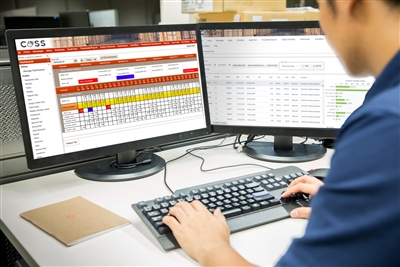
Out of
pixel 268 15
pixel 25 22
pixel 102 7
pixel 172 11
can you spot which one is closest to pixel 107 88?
pixel 268 15

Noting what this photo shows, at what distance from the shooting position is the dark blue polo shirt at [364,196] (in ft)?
1.50

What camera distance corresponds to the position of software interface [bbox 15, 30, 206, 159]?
1.12 metres

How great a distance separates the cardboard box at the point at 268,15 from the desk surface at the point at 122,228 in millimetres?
1032

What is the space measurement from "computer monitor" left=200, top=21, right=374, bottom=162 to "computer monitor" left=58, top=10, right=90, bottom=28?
2866mm

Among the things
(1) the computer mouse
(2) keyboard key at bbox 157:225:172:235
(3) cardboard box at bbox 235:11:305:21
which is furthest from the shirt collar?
(3) cardboard box at bbox 235:11:305:21

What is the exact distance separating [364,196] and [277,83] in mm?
950

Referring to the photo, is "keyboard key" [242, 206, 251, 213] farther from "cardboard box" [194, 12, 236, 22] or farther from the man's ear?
"cardboard box" [194, 12, 236, 22]

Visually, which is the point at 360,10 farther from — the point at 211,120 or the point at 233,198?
the point at 211,120

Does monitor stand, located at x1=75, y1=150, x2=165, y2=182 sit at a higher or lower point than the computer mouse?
higher

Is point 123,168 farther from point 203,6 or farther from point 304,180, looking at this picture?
point 203,6

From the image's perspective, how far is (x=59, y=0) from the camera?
642cm

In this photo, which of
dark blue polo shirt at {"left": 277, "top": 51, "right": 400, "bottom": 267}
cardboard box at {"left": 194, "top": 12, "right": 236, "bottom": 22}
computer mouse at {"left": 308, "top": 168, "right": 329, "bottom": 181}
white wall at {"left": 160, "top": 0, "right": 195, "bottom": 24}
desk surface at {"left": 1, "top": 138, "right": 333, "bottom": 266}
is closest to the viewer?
dark blue polo shirt at {"left": 277, "top": 51, "right": 400, "bottom": 267}

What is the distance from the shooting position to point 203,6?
2.32 meters

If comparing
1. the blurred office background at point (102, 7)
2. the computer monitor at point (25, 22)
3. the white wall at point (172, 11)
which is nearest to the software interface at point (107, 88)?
the white wall at point (172, 11)
